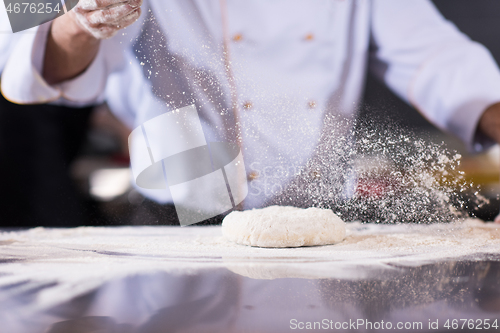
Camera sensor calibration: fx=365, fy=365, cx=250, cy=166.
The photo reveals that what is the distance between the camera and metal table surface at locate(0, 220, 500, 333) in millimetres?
515

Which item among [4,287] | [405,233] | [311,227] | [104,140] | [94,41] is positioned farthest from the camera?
[104,140]

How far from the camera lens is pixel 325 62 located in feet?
4.37

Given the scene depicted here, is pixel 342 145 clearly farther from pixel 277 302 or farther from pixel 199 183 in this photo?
pixel 277 302

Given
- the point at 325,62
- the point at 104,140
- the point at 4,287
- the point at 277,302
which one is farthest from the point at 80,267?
the point at 325,62

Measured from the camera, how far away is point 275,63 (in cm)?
133

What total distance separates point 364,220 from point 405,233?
0.21m

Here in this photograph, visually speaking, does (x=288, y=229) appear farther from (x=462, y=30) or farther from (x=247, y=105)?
(x=462, y=30)

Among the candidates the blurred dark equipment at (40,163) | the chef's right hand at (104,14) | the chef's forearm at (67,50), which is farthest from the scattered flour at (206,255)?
the chef's right hand at (104,14)

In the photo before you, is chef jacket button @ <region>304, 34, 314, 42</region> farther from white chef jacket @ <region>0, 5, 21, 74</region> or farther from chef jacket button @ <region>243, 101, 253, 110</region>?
white chef jacket @ <region>0, 5, 21, 74</region>

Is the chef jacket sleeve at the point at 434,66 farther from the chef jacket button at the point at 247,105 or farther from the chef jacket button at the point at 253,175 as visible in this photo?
the chef jacket button at the point at 253,175

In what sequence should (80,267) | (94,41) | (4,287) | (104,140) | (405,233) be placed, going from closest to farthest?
(4,287) < (80,267) < (405,233) < (94,41) < (104,140)

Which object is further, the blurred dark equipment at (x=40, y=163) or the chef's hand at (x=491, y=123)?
the blurred dark equipment at (x=40, y=163)

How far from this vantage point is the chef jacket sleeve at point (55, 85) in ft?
4.17

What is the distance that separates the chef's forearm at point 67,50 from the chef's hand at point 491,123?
138cm
